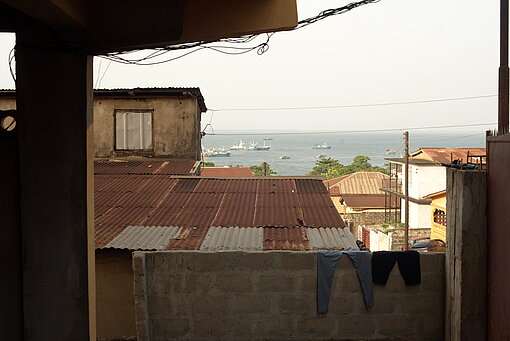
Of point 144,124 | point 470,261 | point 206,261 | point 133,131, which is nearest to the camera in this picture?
point 470,261

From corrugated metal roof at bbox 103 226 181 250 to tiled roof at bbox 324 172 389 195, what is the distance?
45.4 meters

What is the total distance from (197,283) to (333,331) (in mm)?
1892

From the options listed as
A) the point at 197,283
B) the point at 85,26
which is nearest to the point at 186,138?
the point at 197,283

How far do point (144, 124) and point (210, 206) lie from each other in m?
7.66

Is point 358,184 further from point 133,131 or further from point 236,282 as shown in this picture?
point 236,282

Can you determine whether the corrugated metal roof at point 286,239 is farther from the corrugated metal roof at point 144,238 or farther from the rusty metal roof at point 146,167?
the rusty metal roof at point 146,167

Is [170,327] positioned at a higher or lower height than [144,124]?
lower

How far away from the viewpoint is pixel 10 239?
4453 millimetres

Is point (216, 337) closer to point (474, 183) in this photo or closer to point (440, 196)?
point (474, 183)

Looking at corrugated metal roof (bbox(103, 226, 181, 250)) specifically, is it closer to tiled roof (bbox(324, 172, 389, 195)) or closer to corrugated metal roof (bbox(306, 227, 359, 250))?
corrugated metal roof (bbox(306, 227, 359, 250))

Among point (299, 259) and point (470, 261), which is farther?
point (299, 259)

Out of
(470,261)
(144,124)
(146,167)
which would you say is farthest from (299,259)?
(144,124)

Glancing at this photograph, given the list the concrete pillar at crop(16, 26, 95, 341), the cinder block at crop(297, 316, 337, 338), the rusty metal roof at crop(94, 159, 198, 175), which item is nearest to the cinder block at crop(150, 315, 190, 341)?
the cinder block at crop(297, 316, 337, 338)

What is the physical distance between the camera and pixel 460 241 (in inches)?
267
